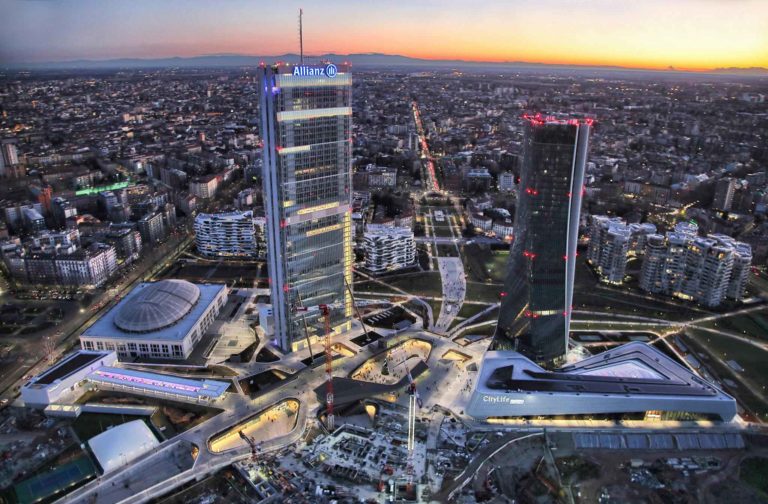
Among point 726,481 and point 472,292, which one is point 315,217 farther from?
point 726,481

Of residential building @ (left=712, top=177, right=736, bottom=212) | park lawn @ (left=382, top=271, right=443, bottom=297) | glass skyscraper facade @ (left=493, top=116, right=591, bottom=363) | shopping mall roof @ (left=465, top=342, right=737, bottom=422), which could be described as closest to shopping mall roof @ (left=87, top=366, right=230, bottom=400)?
shopping mall roof @ (left=465, top=342, right=737, bottom=422)

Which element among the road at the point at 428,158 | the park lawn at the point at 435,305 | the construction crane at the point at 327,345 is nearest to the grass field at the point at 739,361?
the park lawn at the point at 435,305

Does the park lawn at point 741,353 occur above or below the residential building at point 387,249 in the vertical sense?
below

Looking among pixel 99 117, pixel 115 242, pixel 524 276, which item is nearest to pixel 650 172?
pixel 524 276

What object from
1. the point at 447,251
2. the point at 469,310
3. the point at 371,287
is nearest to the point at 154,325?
the point at 371,287

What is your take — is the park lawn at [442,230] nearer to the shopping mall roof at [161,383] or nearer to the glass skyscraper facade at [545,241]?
the glass skyscraper facade at [545,241]

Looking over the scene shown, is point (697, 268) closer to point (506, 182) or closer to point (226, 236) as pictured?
point (506, 182)
